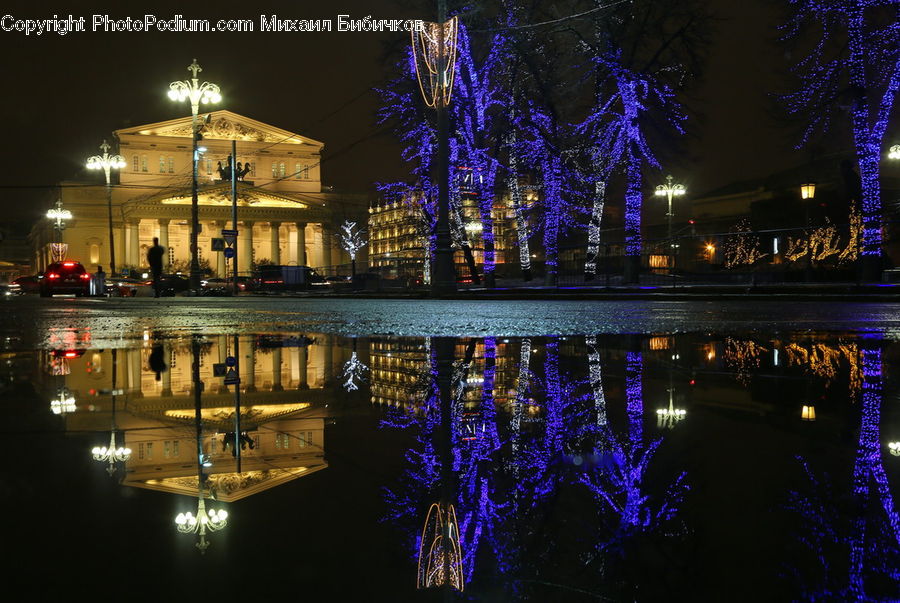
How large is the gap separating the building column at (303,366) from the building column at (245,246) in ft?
227

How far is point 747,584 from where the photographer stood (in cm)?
142

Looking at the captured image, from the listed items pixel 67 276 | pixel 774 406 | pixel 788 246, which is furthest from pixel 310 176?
pixel 774 406

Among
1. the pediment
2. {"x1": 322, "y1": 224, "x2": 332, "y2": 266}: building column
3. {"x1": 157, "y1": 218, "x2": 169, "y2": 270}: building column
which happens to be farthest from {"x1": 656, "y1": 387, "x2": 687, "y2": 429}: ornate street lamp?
{"x1": 322, "y1": 224, "x2": 332, "y2": 266}: building column

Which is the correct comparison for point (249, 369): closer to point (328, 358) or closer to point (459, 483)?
point (328, 358)

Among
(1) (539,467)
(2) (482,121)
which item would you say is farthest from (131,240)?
(1) (539,467)

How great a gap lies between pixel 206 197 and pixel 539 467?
7068 centimetres

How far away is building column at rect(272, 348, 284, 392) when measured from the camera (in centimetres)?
423

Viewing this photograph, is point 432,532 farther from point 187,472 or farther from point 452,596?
point 187,472

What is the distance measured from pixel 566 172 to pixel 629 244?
655 centimetres

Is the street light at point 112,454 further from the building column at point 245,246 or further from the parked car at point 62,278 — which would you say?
the building column at point 245,246

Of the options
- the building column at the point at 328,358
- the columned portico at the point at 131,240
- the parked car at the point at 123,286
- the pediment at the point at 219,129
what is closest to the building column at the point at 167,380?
the building column at the point at 328,358

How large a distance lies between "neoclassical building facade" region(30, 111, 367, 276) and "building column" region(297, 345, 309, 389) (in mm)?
63890

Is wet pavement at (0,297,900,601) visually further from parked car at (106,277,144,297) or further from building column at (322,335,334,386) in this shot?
parked car at (106,277,144,297)

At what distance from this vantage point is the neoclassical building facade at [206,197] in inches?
2761
